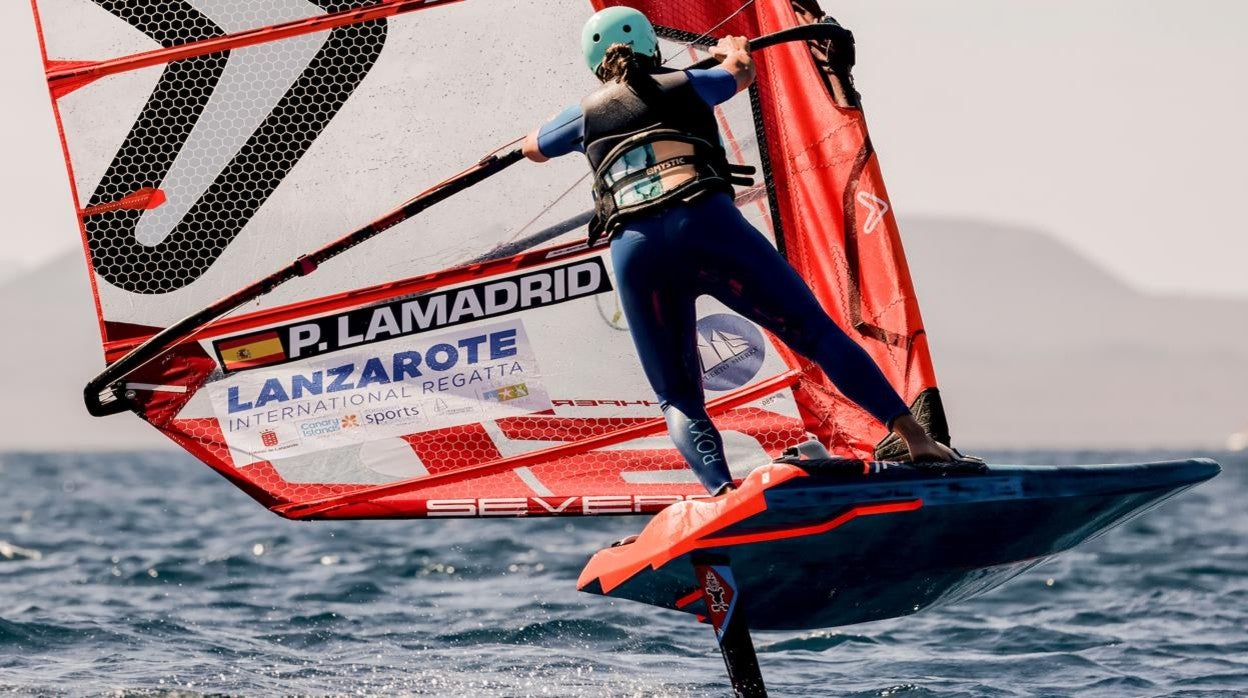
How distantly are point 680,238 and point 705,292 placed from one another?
0.31 meters

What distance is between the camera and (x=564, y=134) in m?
5.50

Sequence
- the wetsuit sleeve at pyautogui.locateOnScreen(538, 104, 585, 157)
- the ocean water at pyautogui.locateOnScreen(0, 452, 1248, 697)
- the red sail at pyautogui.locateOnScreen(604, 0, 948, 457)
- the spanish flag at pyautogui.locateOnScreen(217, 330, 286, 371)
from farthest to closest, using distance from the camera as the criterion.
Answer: the ocean water at pyautogui.locateOnScreen(0, 452, 1248, 697), the spanish flag at pyautogui.locateOnScreen(217, 330, 286, 371), the red sail at pyautogui.locateOnScreen(604, 0, 948, 457), the wetsuit sleeve at pyautogui.locateOnScreen(538, 104, 585, 157)

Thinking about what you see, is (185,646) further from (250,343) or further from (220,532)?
(220,532)

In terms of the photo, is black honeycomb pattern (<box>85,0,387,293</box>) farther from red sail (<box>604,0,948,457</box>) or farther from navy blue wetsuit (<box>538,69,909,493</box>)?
navy blue wetsuit (<box>538,69,909,493</box>)

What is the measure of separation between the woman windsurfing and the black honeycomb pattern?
4.79 ft

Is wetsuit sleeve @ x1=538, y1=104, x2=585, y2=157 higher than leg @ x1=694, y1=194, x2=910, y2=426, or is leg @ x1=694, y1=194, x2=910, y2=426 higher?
wetsuit sleeve @ x1=538, y1=104, x2=585, y2=157

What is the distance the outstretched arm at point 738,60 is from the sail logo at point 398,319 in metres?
1.32

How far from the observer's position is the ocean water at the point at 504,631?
6922 millimetres

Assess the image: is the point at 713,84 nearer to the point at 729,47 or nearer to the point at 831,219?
the point at 729,47

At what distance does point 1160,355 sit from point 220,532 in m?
188

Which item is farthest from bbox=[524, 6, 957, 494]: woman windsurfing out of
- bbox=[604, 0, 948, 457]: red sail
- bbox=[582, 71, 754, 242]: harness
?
bbox=[604, 0, 948, 457]: red sail

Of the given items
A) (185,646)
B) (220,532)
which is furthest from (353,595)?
(220,532)

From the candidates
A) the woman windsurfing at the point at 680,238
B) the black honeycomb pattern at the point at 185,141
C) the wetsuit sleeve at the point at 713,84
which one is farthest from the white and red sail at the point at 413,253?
the wetsuit sleeve at the point at 713,84

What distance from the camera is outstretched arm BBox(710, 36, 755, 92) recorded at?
5.48 meters
